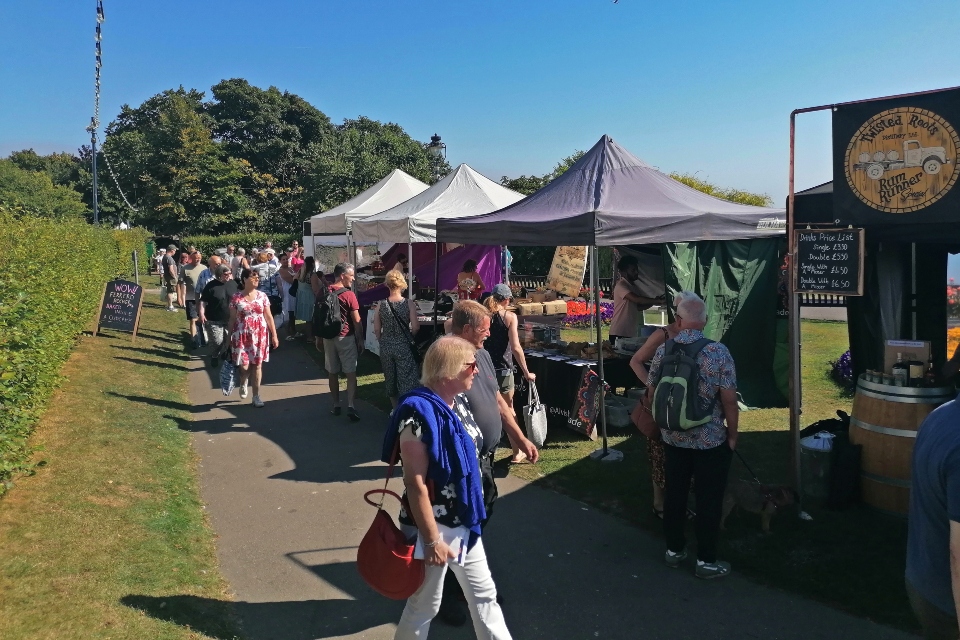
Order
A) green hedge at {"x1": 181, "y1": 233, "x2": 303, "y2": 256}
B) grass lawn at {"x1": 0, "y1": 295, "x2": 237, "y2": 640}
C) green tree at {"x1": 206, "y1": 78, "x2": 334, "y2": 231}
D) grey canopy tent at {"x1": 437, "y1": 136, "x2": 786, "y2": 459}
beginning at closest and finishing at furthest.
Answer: grass lawn at {"x1": 0, "y1": 295, "x2": 237, "y2": 640} → grey canopy tent at {"x1": 437, "y1": 136, "x2": 786, "y2": 459} → green hedge at {"x1": 181, "y1": 233, "x2": 303, "y2": 256} → green tree at {"x1": 206, "y1": 78, "x2": 334, "y2": 231}

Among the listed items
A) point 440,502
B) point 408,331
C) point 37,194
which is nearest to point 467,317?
point 440,502

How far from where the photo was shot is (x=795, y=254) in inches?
204

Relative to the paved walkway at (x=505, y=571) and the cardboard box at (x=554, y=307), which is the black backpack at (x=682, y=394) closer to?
the paved walkway at (x=505, y=571)

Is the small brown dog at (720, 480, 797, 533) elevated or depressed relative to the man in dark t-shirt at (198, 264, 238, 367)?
depressed

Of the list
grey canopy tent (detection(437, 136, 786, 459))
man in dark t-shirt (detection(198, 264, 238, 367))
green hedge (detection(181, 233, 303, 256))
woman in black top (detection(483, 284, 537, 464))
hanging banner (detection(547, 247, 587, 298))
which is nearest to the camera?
woman in black top (detection(483, 284, 537, 464))

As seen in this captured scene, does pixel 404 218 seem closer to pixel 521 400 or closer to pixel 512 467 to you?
pixel 521 400

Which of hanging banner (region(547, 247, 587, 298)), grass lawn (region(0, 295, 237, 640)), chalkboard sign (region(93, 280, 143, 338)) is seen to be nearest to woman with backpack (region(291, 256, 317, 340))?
chalkboard sign (region(93, 280, 143, 338))

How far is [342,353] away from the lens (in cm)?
817

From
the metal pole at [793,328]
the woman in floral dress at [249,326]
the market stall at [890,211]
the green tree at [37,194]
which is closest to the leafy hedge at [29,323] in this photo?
the woman in floral dress at [249,326]

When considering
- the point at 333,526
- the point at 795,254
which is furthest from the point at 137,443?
the point at 795,254

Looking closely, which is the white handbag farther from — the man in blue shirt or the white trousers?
the man in blue shirt

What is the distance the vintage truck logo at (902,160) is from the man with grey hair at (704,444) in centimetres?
164

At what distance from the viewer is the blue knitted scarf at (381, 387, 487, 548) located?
2844 millimetres

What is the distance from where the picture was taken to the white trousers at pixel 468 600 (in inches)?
118
